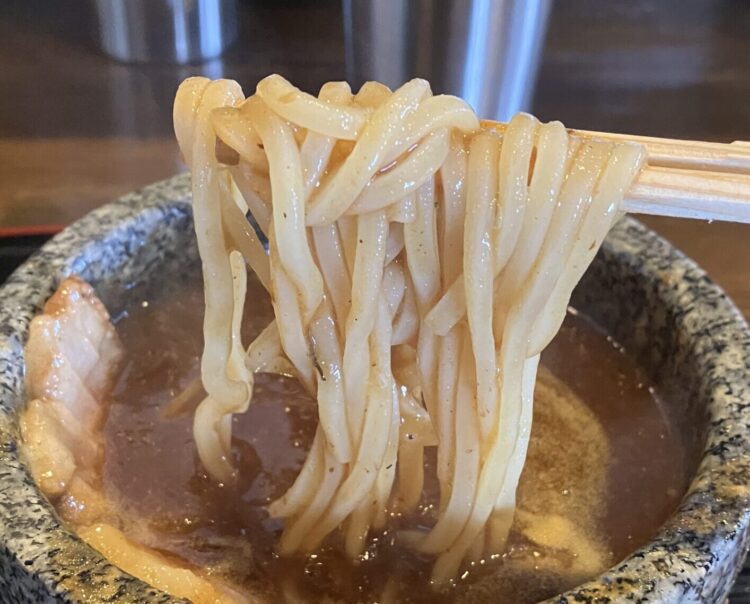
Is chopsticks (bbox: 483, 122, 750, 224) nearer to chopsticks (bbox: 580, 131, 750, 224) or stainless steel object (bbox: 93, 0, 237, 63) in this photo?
chopsticks (bbox: 580, 131, 750, 224)

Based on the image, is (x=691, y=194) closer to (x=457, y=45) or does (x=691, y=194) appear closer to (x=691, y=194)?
(x=691, y=194)

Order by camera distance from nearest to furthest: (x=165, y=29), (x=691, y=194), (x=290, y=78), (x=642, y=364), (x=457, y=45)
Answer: (x=691, y=194) < (x=642, y=364) < (x=457, y=45) < (x=165, y=29) < (x=290, y=78)

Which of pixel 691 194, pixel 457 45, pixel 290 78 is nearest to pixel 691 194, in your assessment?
pixel 691 194

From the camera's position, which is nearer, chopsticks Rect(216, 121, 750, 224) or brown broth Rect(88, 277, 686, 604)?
chopsticks Rect(216, 121, 750, 224)

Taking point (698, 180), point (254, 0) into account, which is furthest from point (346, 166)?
point (254, 0)

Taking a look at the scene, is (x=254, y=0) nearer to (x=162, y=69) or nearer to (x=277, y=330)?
(x=162, y=69)

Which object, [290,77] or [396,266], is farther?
[290,77]

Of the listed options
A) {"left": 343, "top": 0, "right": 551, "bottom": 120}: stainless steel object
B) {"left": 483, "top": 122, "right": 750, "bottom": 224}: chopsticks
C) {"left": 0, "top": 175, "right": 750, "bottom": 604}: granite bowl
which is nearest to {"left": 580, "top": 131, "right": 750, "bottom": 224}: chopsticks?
{"left": 483, "top": 122, "right": 750, "bottom": 224}: chopsticks

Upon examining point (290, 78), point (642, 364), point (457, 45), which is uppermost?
point (457, 45)
